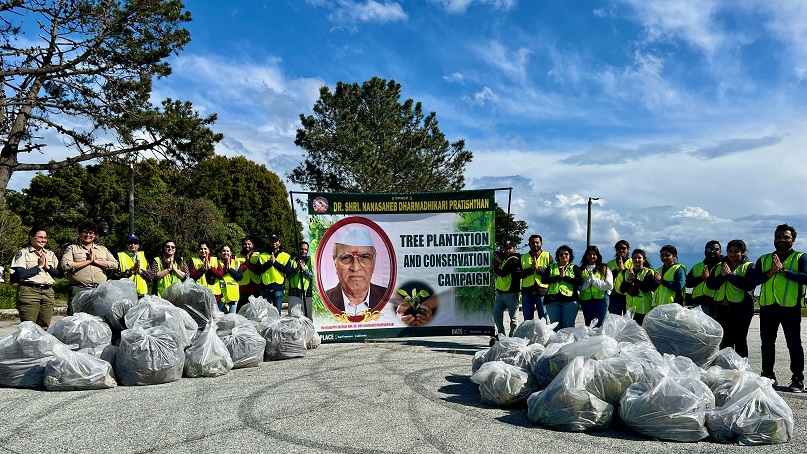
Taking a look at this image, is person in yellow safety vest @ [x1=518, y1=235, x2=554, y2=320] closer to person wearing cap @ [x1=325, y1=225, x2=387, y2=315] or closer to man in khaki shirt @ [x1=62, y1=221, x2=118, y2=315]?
person wearing cap @ [x1=325, y1=225, x2=387, y2=315]

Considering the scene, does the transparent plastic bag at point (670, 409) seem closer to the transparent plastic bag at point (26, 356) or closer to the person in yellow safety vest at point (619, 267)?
the person in yellow safety vest at point (619, 267)

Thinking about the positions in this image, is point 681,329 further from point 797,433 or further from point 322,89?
point 322,89

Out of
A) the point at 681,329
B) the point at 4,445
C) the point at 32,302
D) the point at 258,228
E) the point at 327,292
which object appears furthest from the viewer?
the point at 258,228

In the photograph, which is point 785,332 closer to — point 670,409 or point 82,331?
point 670,409

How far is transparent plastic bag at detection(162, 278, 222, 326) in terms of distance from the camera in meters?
7.70

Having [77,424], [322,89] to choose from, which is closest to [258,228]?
[322,89]

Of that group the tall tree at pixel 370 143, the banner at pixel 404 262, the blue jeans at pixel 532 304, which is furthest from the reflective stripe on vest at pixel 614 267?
the tall tree at pixel 370 143

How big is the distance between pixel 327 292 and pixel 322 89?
20714mm

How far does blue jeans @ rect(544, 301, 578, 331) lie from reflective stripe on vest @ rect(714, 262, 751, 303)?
72.9 inches

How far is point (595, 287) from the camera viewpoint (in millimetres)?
8195

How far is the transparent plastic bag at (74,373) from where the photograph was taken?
235 inches

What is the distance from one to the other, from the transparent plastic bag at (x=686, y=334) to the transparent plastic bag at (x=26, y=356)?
19.8 ft

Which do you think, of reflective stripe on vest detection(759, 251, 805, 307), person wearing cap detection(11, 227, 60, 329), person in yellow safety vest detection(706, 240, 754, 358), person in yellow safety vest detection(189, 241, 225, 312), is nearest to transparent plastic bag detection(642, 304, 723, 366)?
reflective stripe on vest detection(759, 251, 805, 307)

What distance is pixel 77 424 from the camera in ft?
15.9
